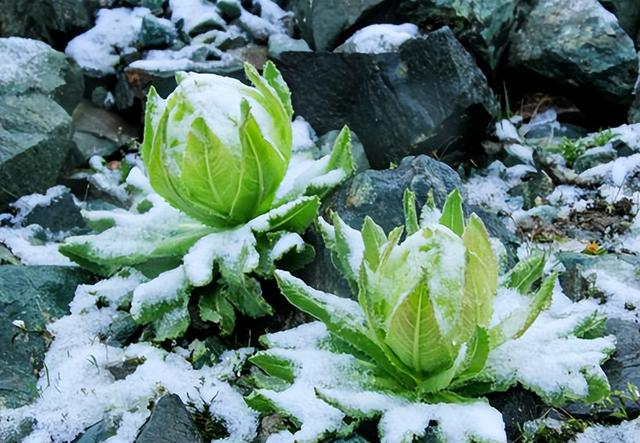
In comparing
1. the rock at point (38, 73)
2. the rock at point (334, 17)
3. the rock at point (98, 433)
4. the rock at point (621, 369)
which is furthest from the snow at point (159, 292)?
Result: the rock at point (334, 17)

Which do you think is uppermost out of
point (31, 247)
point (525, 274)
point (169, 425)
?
point (525, 274)

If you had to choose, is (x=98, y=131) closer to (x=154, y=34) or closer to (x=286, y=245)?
(x=154, y=34)

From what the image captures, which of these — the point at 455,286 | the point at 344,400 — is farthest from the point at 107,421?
the point at 455,286

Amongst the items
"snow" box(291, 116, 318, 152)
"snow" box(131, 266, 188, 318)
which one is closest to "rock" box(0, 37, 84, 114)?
"snow" box(291, 116, 318, 152)

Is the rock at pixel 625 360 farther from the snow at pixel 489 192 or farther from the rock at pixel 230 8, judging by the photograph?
the rock at pixel 230 8

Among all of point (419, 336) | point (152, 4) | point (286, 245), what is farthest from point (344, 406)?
point (152, 4)

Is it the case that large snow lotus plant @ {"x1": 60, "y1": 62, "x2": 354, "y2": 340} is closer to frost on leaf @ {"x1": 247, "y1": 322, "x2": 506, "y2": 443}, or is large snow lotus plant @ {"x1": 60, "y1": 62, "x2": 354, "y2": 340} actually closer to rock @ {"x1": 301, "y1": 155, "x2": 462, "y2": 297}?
rock @ {"x1": 301, "y1": 155, "x2": 462, "y2": 297}
